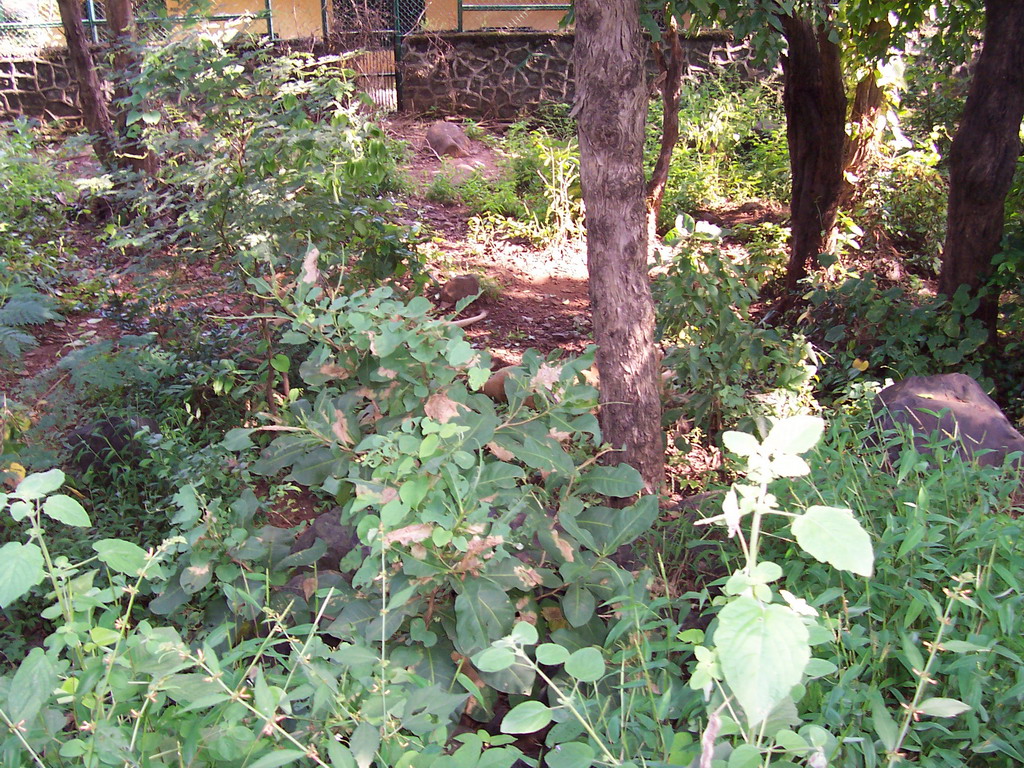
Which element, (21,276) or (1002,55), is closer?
(1002,55)

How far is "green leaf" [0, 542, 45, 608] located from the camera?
1183mm

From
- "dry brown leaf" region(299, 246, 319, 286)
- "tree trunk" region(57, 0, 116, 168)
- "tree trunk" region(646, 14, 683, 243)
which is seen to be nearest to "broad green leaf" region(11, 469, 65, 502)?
"dry brown leaf" region(299, 246, 319, 286)

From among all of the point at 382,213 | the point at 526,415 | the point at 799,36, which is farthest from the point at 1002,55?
the point at 526,415

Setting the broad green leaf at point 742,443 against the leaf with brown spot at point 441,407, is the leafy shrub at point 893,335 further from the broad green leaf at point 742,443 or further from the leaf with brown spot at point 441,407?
the broad green leaf at point 742,443

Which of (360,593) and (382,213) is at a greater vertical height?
(382,213)

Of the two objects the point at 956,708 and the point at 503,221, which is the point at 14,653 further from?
the point at 503,221

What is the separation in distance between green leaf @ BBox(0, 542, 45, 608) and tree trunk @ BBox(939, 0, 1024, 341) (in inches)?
186

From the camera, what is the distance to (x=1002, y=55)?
4.26 metres

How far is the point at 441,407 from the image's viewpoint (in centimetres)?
198

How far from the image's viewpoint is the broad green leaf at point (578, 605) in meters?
1.96

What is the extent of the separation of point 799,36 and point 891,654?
4.42 meters

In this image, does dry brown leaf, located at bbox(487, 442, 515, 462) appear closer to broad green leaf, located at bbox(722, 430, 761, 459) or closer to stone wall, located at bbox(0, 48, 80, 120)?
broad green leaf, located at bbox(722, 430, 761, 459)

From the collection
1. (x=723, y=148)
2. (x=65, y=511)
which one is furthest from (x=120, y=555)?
(x=723, y=148)

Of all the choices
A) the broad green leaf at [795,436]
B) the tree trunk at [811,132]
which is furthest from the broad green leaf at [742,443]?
the tree trunk at [811,132]
